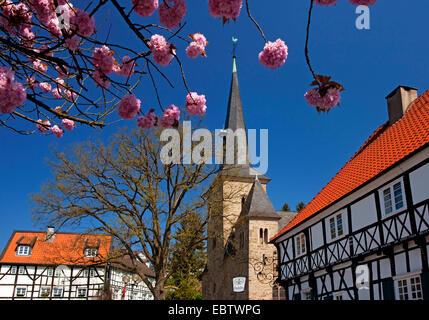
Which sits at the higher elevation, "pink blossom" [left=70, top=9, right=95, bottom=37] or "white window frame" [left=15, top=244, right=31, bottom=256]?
"white window frame" [left=15, top=244, right=31, bottom=256]

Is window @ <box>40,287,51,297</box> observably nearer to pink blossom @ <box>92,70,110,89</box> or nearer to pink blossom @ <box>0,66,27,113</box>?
pink blossom @ <box>92,70,110,89</box>

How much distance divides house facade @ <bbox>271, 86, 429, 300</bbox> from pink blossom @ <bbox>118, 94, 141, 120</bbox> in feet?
29.7

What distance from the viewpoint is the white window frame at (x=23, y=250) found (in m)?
37.2

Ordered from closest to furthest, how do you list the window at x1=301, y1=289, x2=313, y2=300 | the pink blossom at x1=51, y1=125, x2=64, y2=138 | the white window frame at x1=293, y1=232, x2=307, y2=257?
1. the pink blossom at x1=51, y1=125, x2=64, y2=138
2. the window at x1=301, y1=289, x2=313, y2=300
3. the white window frame at x1=293, y1=232, x2=307, y2=257

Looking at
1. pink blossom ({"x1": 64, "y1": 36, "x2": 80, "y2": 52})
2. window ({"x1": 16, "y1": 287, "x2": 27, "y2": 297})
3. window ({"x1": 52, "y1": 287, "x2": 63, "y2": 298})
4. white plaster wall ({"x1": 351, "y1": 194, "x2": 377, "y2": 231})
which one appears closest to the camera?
pink blossom ({"x1": 64, "y1": 36, "x2": 80, "y2": 52})

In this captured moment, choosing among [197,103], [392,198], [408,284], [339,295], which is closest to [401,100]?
[392,198]

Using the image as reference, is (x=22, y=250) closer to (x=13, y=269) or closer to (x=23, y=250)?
(x=23, y=250)

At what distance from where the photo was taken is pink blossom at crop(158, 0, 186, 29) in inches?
132

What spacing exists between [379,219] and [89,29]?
11707mm

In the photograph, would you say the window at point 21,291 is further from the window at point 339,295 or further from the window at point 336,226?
the window at point 336,226

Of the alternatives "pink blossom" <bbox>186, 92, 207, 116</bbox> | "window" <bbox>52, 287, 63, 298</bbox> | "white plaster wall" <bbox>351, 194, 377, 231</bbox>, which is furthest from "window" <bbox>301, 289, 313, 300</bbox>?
"window" <bbox>52, 287, 63, 298</bbox>

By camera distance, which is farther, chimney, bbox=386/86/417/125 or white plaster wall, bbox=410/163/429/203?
chimney, bbox=386/86/417/125

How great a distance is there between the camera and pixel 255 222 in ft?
105

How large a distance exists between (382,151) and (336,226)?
11.0 feet
